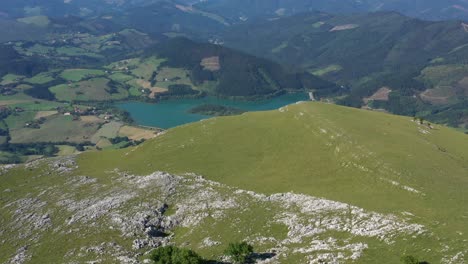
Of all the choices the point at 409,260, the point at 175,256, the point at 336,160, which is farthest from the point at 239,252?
the point at 336,160

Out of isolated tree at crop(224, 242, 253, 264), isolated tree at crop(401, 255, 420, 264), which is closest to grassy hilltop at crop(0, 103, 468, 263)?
isolated tree at crop(401, 255, 420, 264)

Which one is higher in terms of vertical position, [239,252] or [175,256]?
[239,252]

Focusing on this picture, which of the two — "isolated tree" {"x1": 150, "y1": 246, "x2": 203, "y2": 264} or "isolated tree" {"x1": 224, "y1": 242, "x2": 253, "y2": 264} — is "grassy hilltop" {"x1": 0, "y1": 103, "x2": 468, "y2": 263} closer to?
"isolated tree" {"x1": 224, "y1": 242, "x2": 253, "y2": 264}

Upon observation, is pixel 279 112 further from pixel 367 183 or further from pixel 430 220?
pixel 430 220

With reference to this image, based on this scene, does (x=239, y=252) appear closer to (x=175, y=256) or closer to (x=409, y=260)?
(x=175, y=256)

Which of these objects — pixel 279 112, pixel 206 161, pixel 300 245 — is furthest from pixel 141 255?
pixel 279 112
